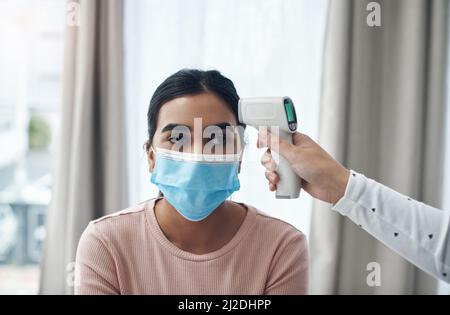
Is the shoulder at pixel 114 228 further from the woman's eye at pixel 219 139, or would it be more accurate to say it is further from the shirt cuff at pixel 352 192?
the shirt cuff at pixel 352 192

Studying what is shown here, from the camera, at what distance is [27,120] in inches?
69.4

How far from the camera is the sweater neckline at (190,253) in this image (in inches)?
38.3

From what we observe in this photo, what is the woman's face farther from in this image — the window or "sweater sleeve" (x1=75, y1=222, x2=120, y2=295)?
the window

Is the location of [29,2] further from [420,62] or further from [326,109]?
[420,62]

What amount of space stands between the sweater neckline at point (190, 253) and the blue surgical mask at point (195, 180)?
6 cm

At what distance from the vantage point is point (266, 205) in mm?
1674

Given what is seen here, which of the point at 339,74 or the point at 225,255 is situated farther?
the point at 339,74

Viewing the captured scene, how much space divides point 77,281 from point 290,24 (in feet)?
4.08

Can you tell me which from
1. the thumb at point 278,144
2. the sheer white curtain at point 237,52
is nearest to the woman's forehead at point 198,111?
the thumb at point 278,144

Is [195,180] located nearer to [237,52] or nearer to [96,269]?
[96,269]

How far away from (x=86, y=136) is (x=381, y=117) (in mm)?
1149

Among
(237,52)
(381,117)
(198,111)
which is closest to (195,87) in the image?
(198,111)

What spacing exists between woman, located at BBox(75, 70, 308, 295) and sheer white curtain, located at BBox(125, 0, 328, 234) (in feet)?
2.10

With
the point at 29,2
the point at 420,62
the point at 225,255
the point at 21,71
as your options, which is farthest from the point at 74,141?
the point at 420,62
